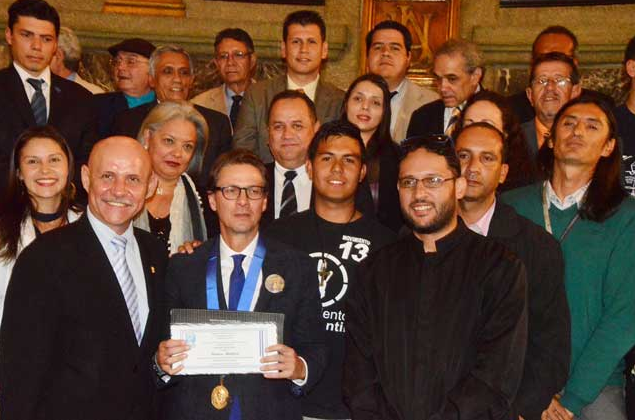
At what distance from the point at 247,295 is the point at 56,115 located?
2.66 metres

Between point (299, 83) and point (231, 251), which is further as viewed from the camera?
point (299, 83)

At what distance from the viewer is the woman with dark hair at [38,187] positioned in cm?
527

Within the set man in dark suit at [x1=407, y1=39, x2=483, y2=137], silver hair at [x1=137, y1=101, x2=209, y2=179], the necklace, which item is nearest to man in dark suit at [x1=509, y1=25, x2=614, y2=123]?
man in dark suit at [x1=407, y1=39, x2=483, y2=137]

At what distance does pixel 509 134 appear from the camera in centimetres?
596

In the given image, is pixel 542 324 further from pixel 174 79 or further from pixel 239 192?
pixel 174 79

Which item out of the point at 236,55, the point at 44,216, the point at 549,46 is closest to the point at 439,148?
the point at 44,216

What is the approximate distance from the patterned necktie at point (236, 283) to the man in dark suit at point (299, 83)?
99.3 inches

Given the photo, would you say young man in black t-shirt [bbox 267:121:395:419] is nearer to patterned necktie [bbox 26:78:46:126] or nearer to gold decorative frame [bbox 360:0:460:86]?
patterned necktie [bbox 26:78:46:126]

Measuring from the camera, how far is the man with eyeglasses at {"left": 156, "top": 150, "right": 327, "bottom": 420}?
14.8 feet

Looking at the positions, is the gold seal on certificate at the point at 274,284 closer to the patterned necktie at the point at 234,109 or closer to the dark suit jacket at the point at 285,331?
the dark suit jacket at the point at 285,331

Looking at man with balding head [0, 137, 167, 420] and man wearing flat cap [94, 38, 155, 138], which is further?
man wearing flat cap [94, 38, 155, 138]

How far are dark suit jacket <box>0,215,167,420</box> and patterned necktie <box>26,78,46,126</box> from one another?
2.29 m

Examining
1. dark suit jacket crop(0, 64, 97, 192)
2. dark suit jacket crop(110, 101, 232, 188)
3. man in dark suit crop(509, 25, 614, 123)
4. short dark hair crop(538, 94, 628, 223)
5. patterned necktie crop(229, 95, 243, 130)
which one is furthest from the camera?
patterned necktie crop(229, 95, 243, 130)

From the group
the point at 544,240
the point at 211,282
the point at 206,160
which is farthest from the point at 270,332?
the point at 206,160
